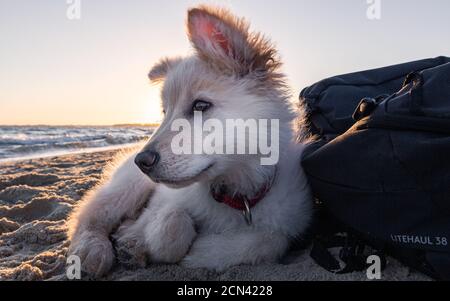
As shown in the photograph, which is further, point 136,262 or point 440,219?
point 136,262

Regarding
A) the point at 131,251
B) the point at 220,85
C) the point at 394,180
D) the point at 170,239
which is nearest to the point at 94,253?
the point at 131,251

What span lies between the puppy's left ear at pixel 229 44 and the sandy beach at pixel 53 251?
1.18 metres

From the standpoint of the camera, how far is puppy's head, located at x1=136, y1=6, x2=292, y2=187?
87.5 inches

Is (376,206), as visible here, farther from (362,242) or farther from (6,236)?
(6,236)

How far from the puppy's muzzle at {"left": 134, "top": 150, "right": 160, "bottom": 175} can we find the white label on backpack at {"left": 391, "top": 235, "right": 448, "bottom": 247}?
123cm

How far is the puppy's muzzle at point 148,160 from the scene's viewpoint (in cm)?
204

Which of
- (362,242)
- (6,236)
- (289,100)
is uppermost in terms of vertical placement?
(289,100)

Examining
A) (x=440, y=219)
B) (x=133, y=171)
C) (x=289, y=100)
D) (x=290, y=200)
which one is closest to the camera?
(x=440, y=219)

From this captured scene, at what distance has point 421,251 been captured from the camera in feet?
5.81

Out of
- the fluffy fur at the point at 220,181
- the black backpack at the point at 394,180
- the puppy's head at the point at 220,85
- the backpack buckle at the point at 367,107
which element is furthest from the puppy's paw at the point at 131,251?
the backpack buckle at the point at 367,107

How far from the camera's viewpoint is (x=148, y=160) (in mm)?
2037
